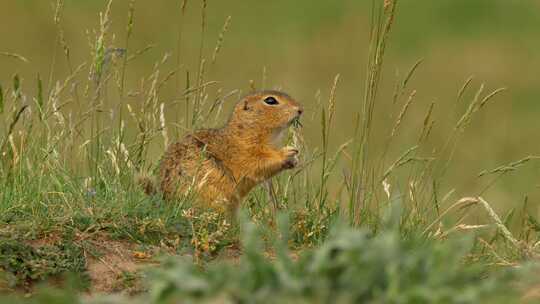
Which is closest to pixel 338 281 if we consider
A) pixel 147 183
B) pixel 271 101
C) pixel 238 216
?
pixel 238 216

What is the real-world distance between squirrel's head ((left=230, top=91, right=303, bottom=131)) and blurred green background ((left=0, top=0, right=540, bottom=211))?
7114 millimetres

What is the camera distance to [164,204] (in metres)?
6.50

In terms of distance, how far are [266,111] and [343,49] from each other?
11158mm

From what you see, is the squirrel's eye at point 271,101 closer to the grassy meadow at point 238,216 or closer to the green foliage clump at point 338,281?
the grassy meadow at point 238,216

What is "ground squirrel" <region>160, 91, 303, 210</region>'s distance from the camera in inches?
275

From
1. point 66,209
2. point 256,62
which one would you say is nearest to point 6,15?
point 256,62

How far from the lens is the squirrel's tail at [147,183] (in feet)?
22.0

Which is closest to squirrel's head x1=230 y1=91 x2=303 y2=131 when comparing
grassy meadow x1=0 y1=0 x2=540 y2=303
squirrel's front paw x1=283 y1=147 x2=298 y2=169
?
grassy meadow x1=0 y1=0 x2=540 y2=303

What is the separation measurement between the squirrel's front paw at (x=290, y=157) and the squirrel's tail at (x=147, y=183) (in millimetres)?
829

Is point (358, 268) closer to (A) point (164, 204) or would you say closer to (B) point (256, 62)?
(A) point (164, 204)

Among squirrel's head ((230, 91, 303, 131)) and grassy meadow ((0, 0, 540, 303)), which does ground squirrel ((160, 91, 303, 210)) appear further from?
grassy meadow ((0, 0, 540, 303))

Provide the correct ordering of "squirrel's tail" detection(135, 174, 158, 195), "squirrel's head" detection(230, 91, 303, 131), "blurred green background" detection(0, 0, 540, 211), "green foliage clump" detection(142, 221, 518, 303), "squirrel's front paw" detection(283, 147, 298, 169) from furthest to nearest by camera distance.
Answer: "blurred green background" detection(0, 0, 540, 211) → "squirrel's head" detection(230, 91, 303, 131) → "squirrel's front paw" detection(283, 147, 298, 169) → "squirrel's tail" detection(135, 174, 158, 195) → "green foliage clump" detection(142, 221, 518, 303)

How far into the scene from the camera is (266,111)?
7.74 metres

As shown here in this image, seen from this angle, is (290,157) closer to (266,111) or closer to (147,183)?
(266,111)
